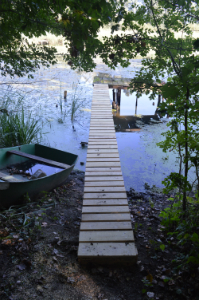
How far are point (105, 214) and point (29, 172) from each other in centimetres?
216

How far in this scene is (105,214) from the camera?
264 centimetres

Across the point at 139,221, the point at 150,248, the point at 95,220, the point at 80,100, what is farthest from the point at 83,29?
the point at 80,100

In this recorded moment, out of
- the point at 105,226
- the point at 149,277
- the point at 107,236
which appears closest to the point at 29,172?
the point at 105,226

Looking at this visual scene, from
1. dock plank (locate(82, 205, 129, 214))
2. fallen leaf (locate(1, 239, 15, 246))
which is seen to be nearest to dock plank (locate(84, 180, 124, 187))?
dock plank (locate(82, 205, 129, 214))

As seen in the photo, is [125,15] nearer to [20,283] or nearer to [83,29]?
[83,29]

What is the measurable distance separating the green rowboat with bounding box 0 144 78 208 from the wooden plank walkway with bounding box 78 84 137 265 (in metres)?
0.60

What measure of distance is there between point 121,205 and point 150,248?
0.58m

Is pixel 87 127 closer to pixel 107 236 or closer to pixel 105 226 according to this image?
pixel 105 226

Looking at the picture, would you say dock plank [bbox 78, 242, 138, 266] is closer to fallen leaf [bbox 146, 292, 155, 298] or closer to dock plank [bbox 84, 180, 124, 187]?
fallen leaf [bbox 146, 292, 155, 298]

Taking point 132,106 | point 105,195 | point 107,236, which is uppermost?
point 132,106

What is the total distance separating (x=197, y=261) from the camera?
1.69 metres

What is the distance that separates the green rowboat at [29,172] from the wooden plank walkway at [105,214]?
1.96ft

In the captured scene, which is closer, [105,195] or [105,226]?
[105,226]

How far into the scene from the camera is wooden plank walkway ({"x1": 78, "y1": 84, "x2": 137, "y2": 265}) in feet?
7.03
